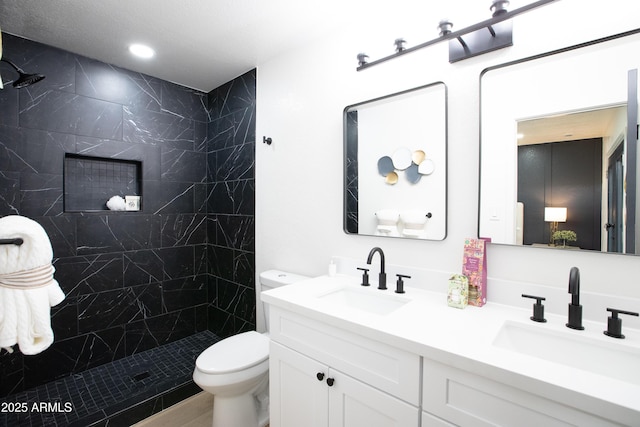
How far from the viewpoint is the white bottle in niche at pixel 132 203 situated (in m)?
2.45

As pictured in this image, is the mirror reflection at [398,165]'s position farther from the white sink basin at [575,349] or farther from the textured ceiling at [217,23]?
the white sink basin at [575,349]

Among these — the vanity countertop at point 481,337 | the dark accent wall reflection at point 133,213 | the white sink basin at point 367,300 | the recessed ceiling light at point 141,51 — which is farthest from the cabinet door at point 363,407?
the recessed ceiling light at point 141,51

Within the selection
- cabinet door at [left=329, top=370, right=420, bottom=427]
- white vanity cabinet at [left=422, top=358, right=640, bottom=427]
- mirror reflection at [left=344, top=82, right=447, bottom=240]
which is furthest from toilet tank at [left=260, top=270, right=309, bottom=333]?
white vanity cabinet at [left=422, top=358, right=640, bottom=427]

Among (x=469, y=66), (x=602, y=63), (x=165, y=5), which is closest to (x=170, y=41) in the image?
(x=165, y=5)

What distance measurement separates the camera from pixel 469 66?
1.39m

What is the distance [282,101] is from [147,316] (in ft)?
6.70

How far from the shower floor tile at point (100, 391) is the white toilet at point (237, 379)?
0.57 meters

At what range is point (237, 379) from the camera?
5.22 ft

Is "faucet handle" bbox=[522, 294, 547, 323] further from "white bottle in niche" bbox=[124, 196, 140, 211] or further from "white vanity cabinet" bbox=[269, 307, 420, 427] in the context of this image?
"white bottle in niche" bbox=[124, 196, 140, 211]

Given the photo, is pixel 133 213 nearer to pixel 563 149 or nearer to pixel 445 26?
pixel 445 26

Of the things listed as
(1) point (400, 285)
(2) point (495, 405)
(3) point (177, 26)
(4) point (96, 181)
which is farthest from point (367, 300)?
(4) point (96, 181)

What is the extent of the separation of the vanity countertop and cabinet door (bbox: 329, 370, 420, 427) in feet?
0.65

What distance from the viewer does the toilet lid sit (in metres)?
1.60

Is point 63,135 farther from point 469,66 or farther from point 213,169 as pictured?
point 469,66
